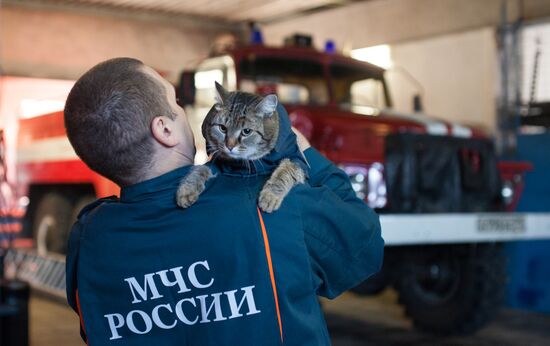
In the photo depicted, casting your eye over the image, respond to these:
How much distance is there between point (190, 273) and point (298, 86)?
4126 millimetres

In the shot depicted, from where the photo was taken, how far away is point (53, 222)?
6.35m

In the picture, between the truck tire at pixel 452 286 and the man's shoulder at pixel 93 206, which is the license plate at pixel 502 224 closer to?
the truck tire at pixel 452 286

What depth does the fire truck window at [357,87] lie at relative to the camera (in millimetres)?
5379

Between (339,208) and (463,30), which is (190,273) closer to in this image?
(339,208)

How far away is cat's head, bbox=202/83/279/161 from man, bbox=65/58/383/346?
0.65ft

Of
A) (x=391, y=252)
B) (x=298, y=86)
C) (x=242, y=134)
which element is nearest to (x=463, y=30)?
(x=298, y=86)

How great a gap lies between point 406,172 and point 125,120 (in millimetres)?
3121

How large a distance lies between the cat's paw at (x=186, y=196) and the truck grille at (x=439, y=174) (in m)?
3.07

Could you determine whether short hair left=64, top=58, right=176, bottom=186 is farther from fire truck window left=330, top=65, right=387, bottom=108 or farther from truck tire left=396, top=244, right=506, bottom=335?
fire truck window left=330, top=65, right=387, bottom=108

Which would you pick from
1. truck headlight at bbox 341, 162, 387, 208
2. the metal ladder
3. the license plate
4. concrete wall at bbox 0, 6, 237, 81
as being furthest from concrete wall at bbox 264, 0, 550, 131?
the metal ladder

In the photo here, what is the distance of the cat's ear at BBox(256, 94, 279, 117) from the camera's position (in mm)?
1464

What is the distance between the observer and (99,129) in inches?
48.2

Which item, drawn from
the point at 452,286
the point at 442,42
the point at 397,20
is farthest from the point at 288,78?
the point at 397,20

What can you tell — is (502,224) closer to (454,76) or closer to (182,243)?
(182,243)
